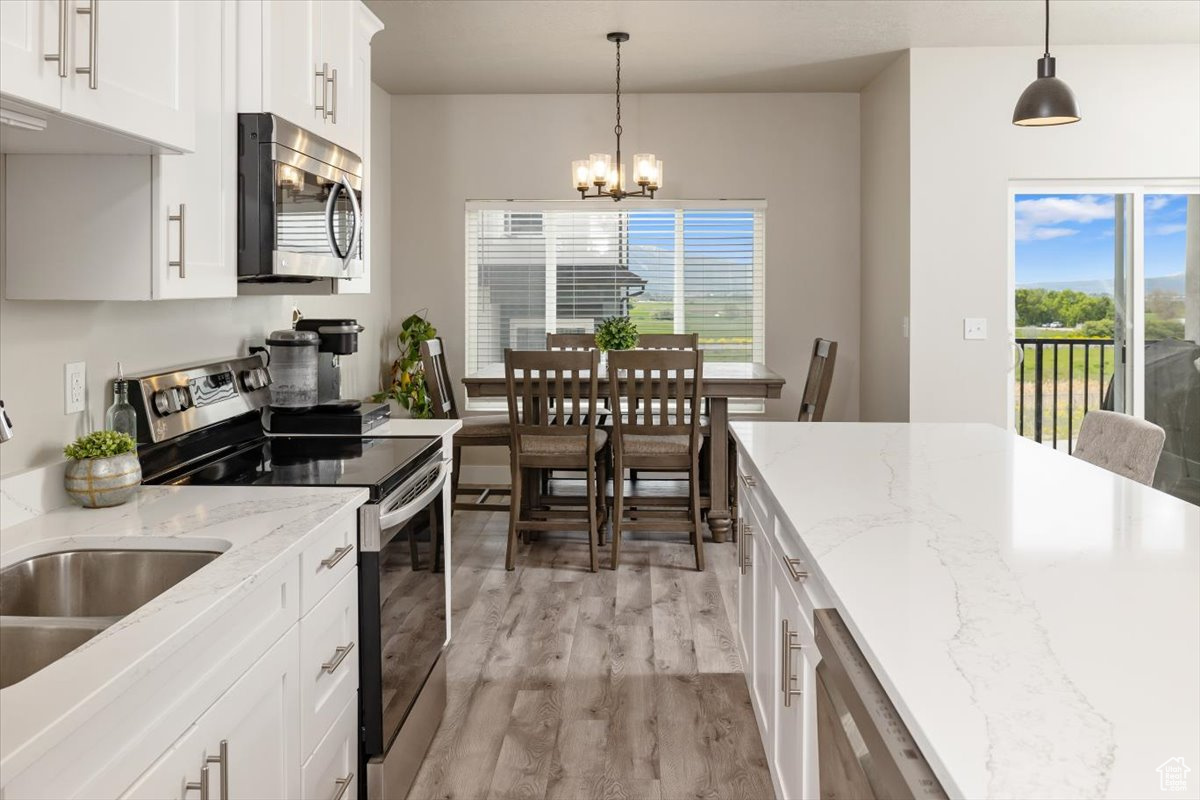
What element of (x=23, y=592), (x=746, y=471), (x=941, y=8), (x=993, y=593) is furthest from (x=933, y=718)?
(x=941, y=8)

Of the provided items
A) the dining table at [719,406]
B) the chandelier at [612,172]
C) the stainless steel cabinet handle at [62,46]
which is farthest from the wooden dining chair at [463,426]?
the stainless steel cabinet handle at [62,46]

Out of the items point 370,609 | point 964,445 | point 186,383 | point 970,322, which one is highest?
point 970,322

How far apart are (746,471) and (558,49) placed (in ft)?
10.8

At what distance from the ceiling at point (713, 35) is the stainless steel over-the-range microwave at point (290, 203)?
6.69 ft

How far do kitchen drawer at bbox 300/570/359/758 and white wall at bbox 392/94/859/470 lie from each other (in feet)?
15.0

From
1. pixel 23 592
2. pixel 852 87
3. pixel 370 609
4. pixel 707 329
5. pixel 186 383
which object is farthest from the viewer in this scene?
pixel 707 329

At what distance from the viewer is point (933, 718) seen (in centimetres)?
89

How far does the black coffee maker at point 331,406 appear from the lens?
284cm

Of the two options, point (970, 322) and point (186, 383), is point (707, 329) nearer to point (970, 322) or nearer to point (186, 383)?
point (970, 322)

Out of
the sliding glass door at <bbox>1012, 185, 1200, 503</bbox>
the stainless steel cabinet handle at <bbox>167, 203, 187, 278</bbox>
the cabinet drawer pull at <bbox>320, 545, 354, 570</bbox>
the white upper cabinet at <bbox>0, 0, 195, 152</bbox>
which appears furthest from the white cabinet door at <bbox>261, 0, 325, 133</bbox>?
the sliding glass door at <bbox>1012, 185, 1200, 503</bbox>

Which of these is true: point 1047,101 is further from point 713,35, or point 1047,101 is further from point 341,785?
point 341,785

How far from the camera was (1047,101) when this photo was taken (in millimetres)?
2748

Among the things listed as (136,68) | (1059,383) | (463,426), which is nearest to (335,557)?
(136,68)

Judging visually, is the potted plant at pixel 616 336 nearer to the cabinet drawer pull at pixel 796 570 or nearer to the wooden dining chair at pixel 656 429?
the wooden dining chair at pixel 656 429
